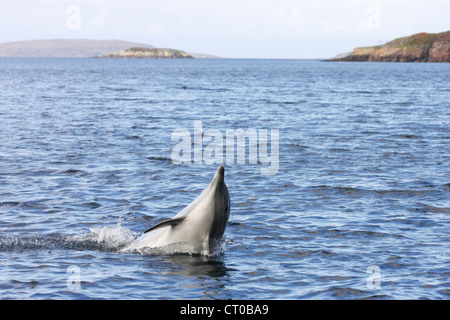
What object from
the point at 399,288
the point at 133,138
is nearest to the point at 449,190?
the point at 399,288

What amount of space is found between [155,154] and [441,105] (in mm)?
34640

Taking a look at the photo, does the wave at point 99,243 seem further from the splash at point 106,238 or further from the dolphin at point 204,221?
the dolphin at point 204,221

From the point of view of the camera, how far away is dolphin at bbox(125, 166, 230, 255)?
1226 centimetres

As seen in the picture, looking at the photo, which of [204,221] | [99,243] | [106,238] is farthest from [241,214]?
[204,221]

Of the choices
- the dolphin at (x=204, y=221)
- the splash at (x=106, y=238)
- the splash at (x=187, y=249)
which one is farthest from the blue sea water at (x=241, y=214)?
the dolphin at (x=204, y=221)

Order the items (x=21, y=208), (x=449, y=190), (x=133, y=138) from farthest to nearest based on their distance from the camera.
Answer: (x=133, y=138)
(x=449, y=190)
(x=21, y=208)

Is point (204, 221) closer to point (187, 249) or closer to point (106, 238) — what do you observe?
point (187, 249)

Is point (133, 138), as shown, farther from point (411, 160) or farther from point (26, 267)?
point (26, 267)

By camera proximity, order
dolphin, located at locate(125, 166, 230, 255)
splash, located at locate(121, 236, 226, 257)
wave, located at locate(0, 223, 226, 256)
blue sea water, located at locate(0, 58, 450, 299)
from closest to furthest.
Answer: blue sea water, located at locate(0, 58, 450, 299) < dolphin, located at locate(125, 166, 230, 255) < splash, located at locate(121, 236, 226, 257) < wave, located at locate(0, 223, 226, 256)

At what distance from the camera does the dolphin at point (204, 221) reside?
12.3 m

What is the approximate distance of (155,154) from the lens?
27.3m

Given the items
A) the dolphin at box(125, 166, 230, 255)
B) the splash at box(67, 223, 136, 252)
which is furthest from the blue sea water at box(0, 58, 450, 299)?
the dolphin at box(125, 166, 230, 255)

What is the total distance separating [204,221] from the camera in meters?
12.4

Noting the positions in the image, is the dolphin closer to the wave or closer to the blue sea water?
the wave
